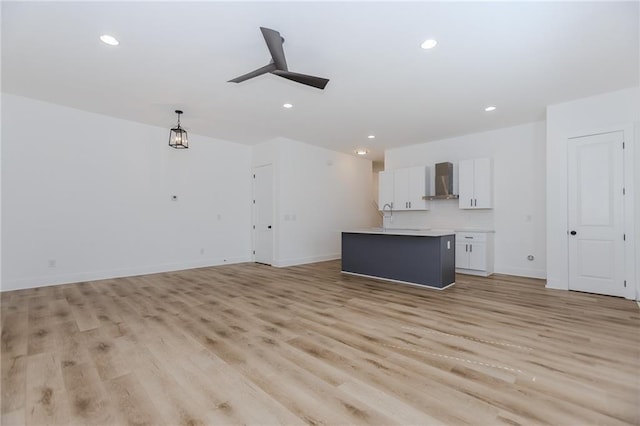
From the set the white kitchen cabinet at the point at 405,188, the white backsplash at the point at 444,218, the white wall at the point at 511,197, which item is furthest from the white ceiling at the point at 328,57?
the white backsplash at the point at 444,218

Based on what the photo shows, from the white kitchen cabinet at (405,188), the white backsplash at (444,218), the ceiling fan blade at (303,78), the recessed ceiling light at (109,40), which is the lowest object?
the white backsplash at (444,218)

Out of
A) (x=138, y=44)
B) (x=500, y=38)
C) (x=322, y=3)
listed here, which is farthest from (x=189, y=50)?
(x=500, y=38)

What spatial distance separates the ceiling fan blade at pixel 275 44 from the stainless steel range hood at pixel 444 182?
4.62 metres

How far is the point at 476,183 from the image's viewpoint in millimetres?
5988

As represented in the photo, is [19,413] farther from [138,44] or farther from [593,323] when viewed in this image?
[593,323]

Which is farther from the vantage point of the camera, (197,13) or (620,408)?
(197,13)

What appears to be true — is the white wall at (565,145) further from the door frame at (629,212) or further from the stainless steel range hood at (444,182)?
the stainless steel range hood at (444,182)

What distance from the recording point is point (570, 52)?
3.18m

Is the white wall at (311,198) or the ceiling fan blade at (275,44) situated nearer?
the ceiling fan blade at (275,44)

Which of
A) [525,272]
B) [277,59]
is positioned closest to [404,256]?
[525,272]

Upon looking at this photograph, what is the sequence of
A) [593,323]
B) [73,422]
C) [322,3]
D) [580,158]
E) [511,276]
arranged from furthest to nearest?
[511,276]
[580,158]
[593,323]
[322,3]
[73,422]

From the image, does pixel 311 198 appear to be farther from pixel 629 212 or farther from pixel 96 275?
pixel 629 212

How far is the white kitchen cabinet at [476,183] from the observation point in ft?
19.3

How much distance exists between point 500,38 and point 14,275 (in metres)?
7.21
